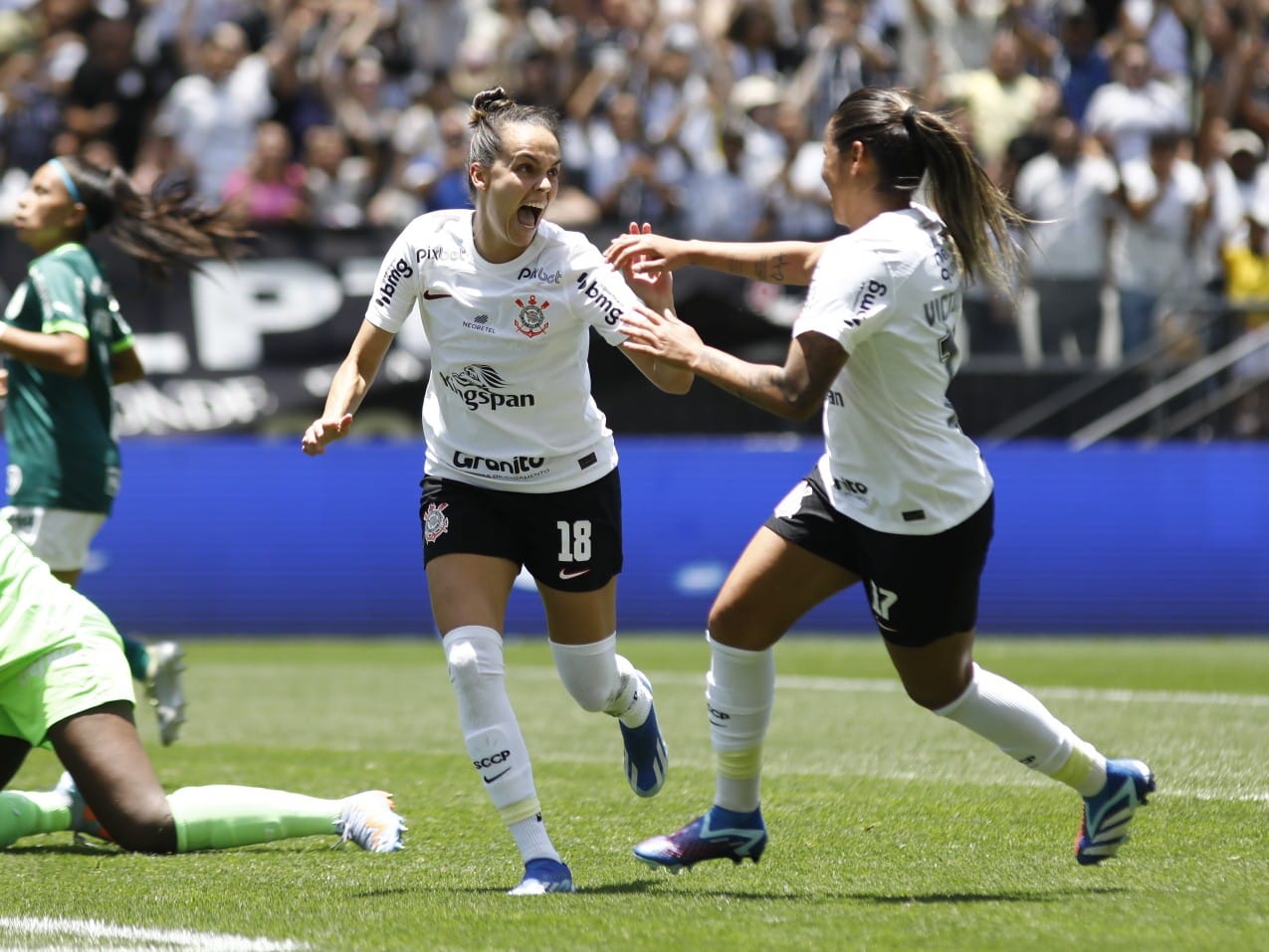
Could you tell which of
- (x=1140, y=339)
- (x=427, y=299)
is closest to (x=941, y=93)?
(x=1140, y=339)

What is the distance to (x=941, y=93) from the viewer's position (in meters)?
17.0

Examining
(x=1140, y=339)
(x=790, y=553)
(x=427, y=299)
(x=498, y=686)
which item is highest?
(x=427, y=299)

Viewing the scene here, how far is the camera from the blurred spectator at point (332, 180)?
51.4ft

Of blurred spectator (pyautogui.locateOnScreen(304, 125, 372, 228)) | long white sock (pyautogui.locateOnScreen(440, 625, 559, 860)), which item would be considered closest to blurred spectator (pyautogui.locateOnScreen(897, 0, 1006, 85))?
blurred spectator (pyautogui.locateOnScreen(304, 125, 372, 228))

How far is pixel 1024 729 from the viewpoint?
16.7ft

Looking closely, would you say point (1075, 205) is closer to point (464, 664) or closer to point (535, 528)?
point (535, 528)

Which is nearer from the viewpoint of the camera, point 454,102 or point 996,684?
point 996,684

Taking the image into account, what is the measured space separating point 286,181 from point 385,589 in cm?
368

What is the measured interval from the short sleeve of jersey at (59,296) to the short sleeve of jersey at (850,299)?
3591 mm

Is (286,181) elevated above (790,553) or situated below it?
below

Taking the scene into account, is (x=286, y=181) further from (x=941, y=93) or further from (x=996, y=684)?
(x=996, y=684)

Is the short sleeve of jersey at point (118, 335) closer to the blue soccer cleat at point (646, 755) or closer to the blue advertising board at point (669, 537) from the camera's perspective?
the blue soccer cleat at point (646, 755)

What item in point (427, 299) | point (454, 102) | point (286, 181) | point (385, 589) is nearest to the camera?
point (427, 299)

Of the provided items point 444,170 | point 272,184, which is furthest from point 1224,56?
point 272,184
